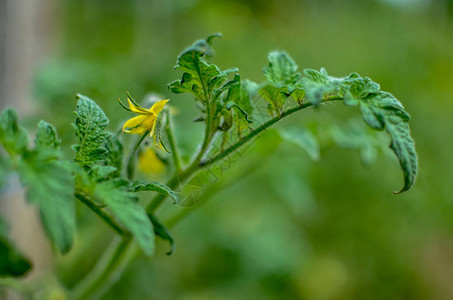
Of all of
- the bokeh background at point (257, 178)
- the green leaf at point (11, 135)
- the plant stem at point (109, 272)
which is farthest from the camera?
the bokeh background at point (257, 178)

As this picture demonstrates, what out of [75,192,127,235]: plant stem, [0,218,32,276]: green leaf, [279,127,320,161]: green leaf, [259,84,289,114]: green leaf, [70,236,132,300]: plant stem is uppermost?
[259,84,289,114]: green leaf

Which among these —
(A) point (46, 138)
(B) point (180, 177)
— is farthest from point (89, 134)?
(B) point (180, 177)

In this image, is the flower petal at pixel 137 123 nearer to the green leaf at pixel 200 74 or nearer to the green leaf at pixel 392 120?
the green leaf at pixel 200 74

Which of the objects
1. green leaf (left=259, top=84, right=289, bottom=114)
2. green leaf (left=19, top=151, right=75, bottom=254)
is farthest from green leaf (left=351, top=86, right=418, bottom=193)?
green leaf (left=19, top=151, right=75, bottom=254)

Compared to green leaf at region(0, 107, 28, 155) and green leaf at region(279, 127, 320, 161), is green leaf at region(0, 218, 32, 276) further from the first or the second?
green leaf at region(279, 127, 320, 161)

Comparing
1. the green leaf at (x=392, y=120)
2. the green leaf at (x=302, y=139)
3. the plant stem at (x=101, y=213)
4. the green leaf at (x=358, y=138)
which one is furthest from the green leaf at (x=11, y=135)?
the green leaf at (x=358, y=138)

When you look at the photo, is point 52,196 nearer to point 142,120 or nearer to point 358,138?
point 142,120
